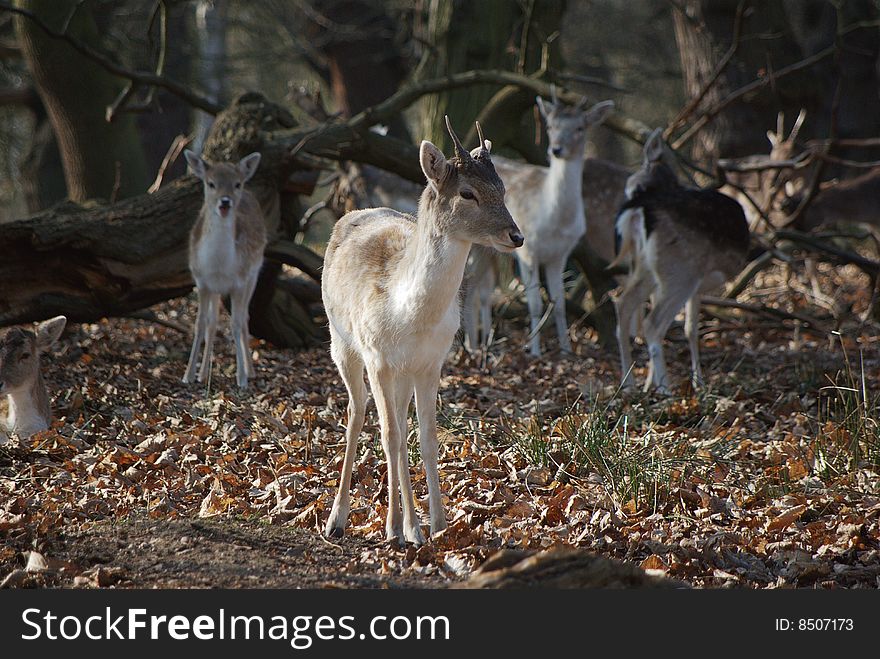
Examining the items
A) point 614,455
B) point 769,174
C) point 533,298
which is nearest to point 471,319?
point 533,298

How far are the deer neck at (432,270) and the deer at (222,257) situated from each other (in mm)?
3999

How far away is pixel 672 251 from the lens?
879 centimetres

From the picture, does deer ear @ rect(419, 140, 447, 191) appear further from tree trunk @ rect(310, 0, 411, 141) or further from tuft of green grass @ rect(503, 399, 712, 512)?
tree trunk @ rect(310, 0, 411, 141)

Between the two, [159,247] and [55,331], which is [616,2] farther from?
[55,331]

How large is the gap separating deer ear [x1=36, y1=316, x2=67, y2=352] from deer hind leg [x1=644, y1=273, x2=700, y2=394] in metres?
4.79

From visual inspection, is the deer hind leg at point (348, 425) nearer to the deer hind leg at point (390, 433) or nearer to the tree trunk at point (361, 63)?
the deer hind leg at point (390, 433)

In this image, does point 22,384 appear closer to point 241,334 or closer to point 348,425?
point 241,334

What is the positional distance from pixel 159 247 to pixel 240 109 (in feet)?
6.97

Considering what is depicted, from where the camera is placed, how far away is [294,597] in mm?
3955

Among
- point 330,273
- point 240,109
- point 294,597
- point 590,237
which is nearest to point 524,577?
point 294,597

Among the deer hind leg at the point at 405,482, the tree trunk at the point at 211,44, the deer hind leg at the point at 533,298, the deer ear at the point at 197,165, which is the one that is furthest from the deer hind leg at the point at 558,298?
the tree trunk at the point at 211,44

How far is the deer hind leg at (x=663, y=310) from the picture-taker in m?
8.56

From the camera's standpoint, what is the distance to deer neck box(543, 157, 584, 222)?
10.6 meters

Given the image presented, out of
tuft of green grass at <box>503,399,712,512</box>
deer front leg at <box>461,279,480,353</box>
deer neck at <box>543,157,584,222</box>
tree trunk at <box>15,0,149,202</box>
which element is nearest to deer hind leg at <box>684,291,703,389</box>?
deer neck at <box>543,157,584,222</box>
